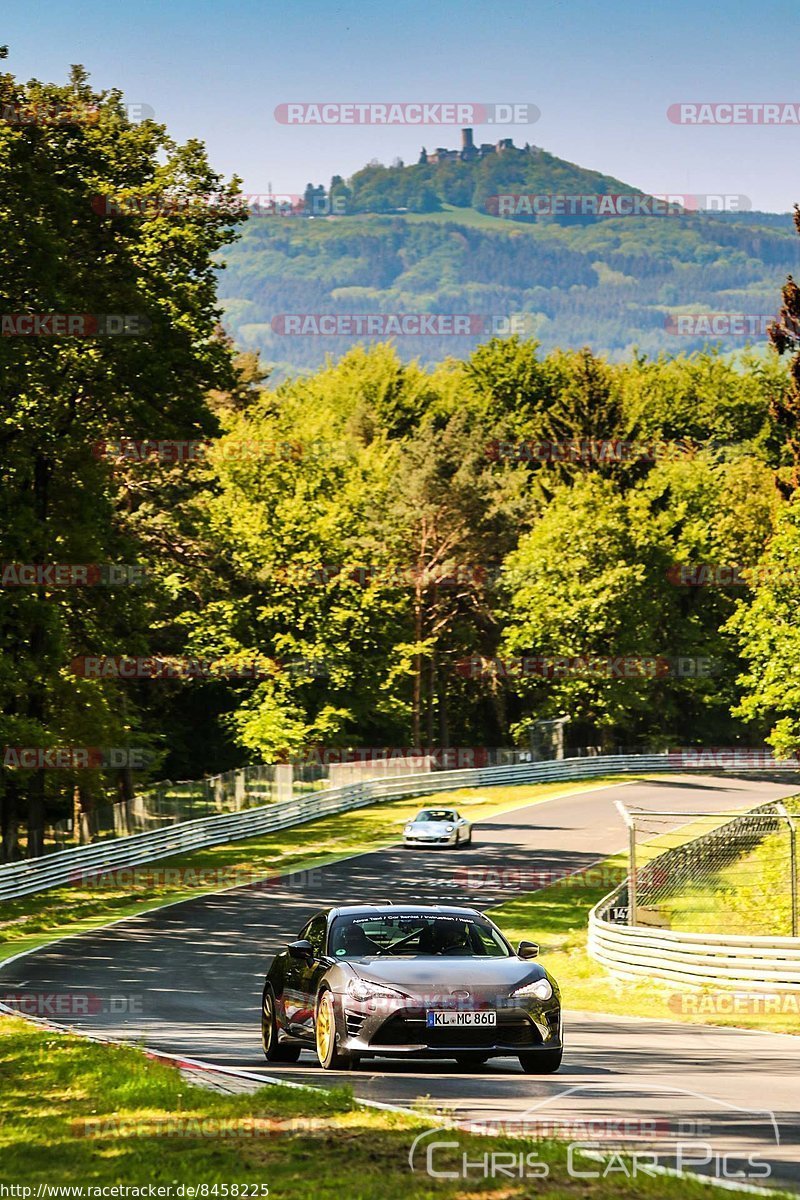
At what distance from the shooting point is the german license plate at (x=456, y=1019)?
38.6 feet

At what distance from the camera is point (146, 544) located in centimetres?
5238

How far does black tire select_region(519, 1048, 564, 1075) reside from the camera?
40.0ft

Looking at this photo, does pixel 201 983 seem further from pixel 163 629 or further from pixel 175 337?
pixel 163 629

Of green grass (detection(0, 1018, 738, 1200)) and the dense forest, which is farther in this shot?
the dense forest

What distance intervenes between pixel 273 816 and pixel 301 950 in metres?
38.0

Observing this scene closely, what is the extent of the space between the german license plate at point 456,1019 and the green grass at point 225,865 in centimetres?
1597

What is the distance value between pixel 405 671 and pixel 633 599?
45.8ft

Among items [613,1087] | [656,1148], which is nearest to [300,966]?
[613,1087]
